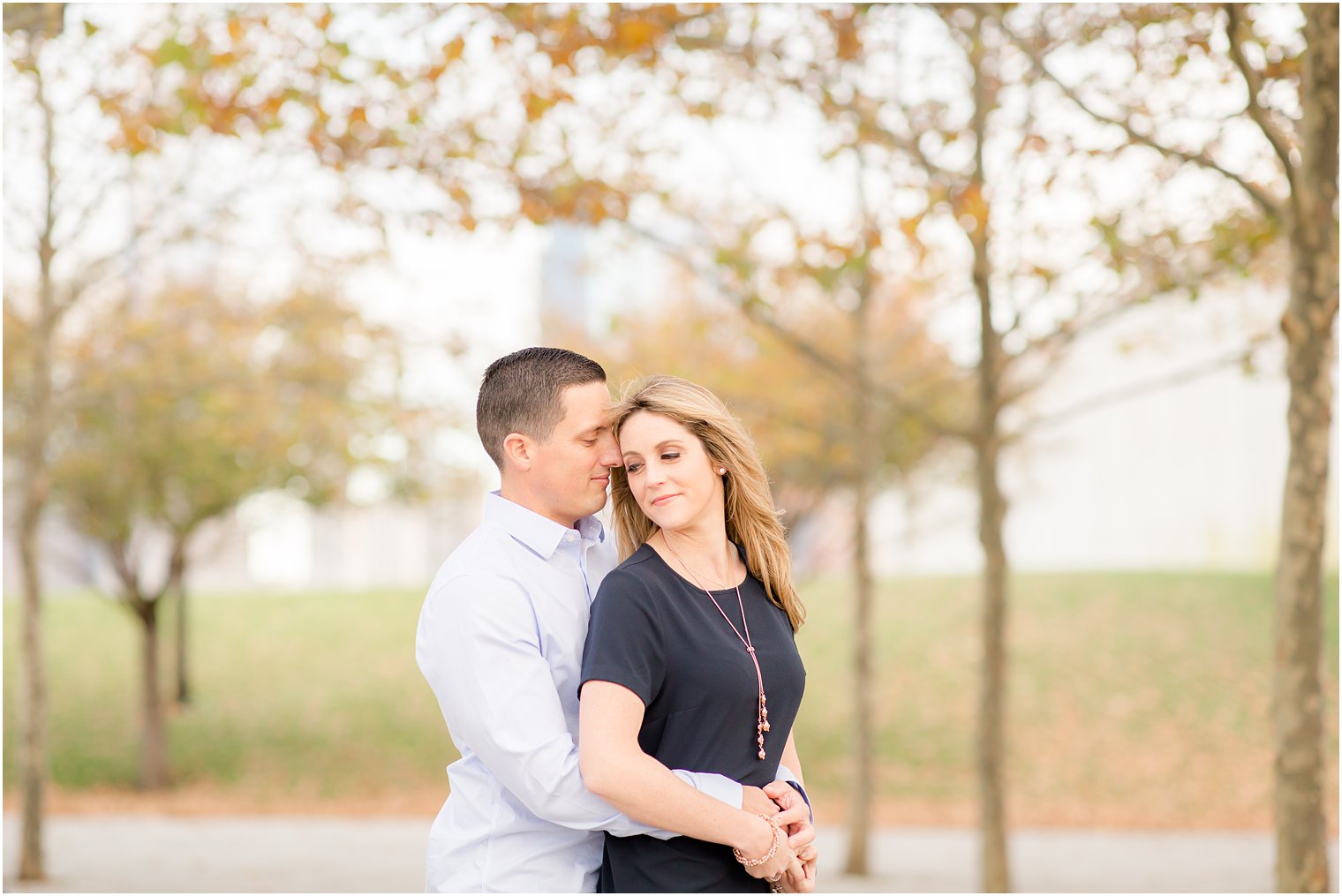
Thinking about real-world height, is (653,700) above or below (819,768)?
above

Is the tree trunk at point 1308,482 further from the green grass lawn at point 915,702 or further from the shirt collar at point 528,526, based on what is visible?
the green grass lawn at point 915,702

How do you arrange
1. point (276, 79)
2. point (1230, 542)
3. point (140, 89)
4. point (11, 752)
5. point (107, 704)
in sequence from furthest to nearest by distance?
point (1230, 542) < point (107, 704) < point (11, 752) < point (140, 89) < point (276, 79)

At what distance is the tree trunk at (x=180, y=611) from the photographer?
1617 centimetres

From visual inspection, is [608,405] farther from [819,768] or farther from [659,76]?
[819,768]

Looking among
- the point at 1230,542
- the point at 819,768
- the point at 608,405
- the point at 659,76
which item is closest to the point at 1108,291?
the point at 659,76

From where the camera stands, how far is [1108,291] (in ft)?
29.0

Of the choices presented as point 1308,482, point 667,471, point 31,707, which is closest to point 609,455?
point 667,471

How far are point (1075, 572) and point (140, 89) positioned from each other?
16.7 metres

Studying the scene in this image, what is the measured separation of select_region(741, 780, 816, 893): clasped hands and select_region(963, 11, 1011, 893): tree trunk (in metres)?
5.48

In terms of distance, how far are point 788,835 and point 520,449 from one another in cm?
108

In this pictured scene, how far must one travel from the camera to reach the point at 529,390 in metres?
3.08

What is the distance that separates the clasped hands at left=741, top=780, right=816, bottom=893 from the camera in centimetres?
282

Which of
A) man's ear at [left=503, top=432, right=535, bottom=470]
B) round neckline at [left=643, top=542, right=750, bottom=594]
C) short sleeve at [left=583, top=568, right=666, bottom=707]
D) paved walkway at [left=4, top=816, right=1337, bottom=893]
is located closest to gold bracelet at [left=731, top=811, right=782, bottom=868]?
short sleeve at [left=583, top=568, right=666, bottom=707]

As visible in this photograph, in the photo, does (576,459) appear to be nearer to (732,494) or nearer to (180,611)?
(732,494)
